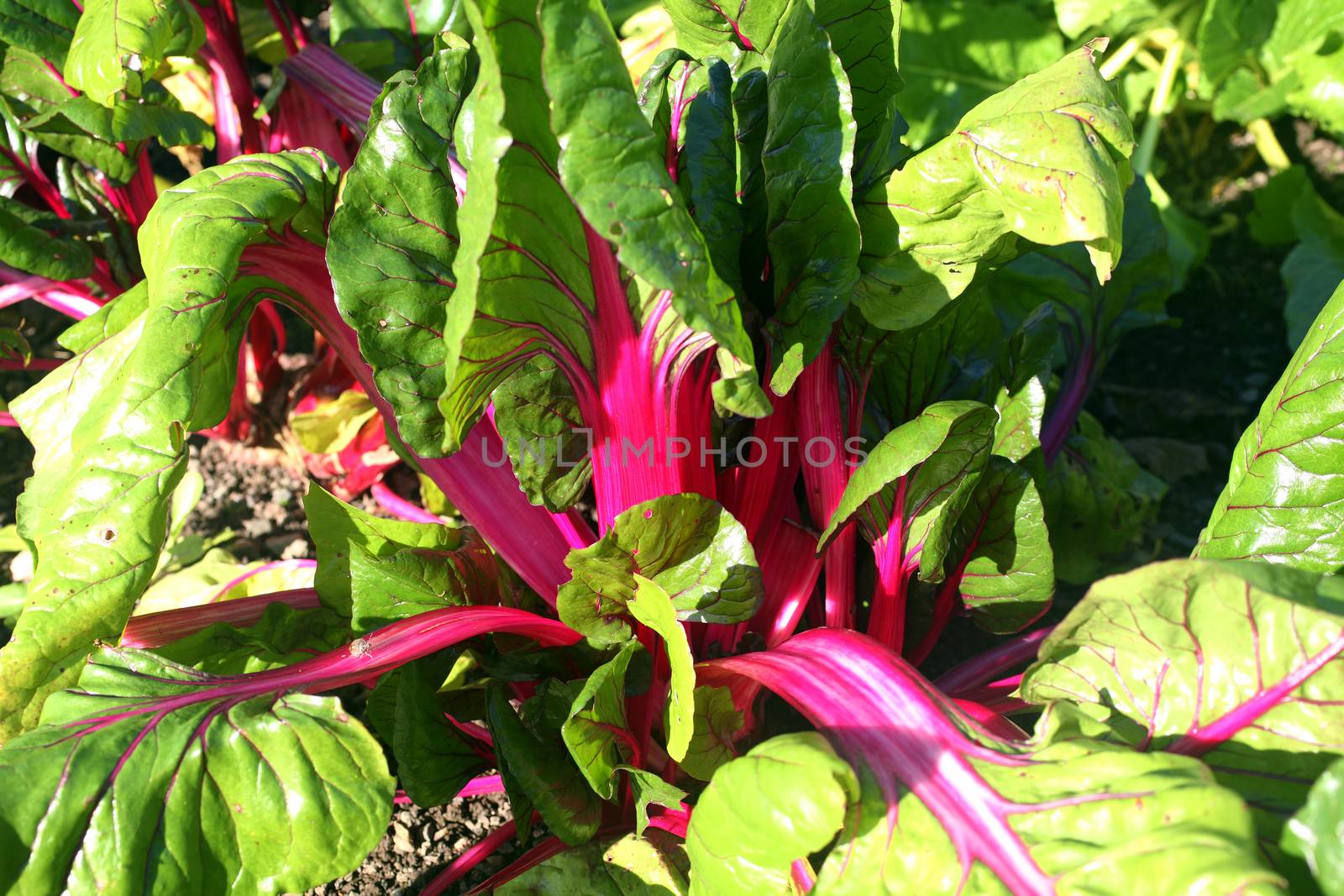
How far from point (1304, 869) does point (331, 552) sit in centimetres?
116

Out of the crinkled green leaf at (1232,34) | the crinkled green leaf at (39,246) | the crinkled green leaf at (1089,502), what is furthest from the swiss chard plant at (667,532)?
the crinkled green leaf at (1232,34)

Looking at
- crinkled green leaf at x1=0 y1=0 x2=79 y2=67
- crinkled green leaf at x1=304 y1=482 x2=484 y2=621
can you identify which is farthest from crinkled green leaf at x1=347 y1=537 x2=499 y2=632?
crinkled green leaf at x1=0 y1=0 x2=79 y2=67

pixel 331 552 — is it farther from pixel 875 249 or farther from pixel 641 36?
pixel 641 36

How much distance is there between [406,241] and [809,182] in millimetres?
474

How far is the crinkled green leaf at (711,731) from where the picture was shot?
137 centimetres

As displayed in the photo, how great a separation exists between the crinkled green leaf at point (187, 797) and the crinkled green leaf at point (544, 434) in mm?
413

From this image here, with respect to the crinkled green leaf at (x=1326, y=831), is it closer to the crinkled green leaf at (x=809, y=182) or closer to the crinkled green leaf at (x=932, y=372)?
the crinkled green leaf at (x=809, y=182)

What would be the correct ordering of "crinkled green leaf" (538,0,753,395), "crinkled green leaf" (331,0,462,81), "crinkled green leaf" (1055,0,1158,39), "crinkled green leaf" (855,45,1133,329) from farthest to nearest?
1. "crinkled green leaf" (1055,0,1158,39)
2. "crinkled green leaf" (331,0,462,81)
3. "crinkled green leaf" (855,45,1133,329)
4. "crinkled green leaf" (538,0,753,395)

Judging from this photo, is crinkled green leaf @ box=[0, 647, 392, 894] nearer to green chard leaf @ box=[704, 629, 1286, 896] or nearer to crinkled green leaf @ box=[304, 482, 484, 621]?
crinkled green leaf @ box=[304, 482, 484, 621]

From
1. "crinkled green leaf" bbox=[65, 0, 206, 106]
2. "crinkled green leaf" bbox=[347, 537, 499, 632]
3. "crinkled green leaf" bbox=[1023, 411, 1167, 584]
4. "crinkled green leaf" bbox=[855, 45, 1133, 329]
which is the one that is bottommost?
"crinkled green leaf" bbox=[1023, 411, 1167, 584]

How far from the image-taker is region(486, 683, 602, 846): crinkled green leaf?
4.45 ft

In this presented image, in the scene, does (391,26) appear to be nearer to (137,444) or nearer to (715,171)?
(715,171)

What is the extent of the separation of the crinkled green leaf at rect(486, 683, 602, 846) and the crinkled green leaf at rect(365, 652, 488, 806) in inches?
3.5

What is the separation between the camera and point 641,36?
228cm
